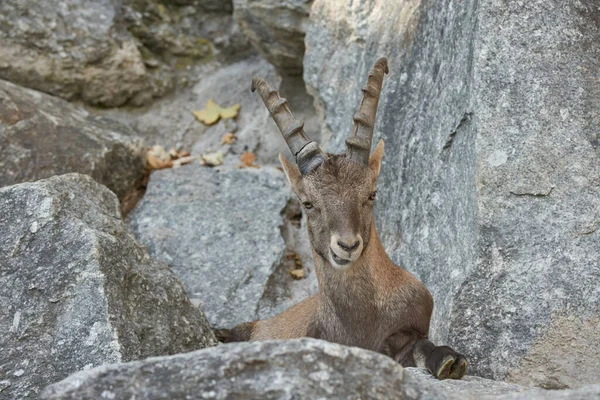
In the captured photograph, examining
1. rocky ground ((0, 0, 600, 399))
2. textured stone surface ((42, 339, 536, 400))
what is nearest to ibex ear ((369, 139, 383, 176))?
rocky ground ((0, 0, 600, 399))

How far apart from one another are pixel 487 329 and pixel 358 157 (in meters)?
1.42

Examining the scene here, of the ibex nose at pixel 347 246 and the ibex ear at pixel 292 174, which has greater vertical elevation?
the ibex ear at pixel 292 174

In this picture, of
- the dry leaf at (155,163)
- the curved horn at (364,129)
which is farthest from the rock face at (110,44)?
the curved horn at (364,129)

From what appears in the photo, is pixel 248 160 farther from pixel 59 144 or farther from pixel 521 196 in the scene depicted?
pixel 521 196

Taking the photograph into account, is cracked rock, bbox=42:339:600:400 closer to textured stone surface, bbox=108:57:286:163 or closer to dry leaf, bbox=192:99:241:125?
textured stone surface, bbox=108:57:286:163

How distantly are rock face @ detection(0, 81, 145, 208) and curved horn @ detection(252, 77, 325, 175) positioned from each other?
250 cm

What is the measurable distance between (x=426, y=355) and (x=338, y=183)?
4.13ft

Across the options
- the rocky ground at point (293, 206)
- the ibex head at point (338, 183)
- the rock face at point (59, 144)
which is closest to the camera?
the rocky ground at point (293, 206)

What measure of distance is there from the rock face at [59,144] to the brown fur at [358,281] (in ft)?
8.90

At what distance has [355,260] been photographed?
623cm

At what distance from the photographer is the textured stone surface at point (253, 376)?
3865 millimetres

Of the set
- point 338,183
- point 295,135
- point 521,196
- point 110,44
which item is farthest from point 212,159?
point 521,196

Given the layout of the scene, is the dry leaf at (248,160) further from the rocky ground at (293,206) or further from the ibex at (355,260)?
the ibex at (355,260)

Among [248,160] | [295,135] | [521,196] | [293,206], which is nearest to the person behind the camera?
[521,196]
